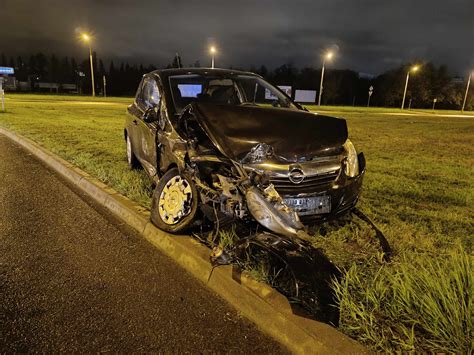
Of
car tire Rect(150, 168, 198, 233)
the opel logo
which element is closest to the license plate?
the opel logo

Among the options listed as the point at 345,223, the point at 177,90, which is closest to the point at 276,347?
the point at 345,223

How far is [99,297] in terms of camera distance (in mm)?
Answer: 2635

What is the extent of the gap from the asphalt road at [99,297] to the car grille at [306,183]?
1.01 metres

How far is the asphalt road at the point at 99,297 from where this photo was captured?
2.20 metres

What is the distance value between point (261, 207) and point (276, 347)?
0.96 m

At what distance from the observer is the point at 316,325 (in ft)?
7.14

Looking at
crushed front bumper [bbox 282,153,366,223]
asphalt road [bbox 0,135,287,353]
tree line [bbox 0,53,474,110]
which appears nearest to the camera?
asphalt road [bbox 0,135,287,353]

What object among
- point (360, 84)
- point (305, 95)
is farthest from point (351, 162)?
point (360, 84)

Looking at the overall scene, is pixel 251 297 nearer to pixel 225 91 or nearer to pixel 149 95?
pixel 225 91

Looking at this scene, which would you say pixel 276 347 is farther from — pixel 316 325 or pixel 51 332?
pixel 51 332

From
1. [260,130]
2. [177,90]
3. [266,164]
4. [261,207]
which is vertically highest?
[177,90]

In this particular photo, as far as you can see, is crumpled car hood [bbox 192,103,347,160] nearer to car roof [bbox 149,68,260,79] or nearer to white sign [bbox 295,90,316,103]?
car roof [bbox 149,68,260,79]

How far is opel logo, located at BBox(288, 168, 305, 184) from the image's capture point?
295cm

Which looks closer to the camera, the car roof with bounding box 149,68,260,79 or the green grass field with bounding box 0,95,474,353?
the green grass field with bounding box 0,95,474,353
